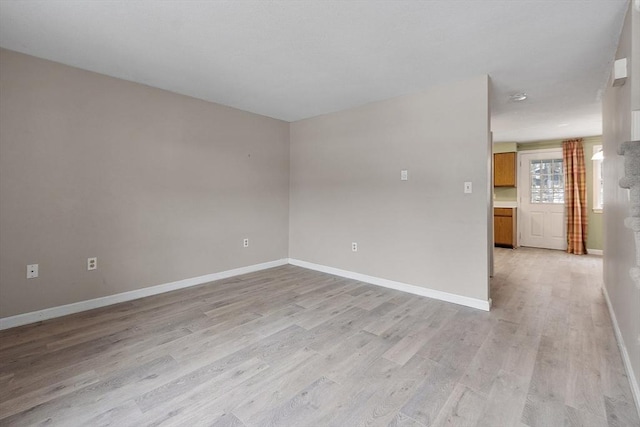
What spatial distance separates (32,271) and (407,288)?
3.61m

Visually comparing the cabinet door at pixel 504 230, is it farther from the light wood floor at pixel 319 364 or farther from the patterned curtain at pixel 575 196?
the light wood floor at pixel 319 364

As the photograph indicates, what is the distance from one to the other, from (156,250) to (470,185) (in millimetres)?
3426

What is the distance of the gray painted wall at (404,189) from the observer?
2.86m

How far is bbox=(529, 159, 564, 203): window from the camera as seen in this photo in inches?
233

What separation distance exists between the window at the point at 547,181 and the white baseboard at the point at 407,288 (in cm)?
465

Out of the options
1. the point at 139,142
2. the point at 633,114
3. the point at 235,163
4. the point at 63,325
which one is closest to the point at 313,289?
the point at 235,163

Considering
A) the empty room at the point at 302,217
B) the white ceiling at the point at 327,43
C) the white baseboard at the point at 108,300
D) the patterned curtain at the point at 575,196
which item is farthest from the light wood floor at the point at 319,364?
the patterned curtain at the point at 575,196

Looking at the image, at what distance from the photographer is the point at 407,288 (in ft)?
10.9

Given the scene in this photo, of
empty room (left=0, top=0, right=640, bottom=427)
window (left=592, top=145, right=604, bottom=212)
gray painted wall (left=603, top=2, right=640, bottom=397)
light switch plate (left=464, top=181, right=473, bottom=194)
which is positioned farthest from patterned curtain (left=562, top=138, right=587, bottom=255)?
light switch plate (left=464, top=181, right=473, bottom=194)

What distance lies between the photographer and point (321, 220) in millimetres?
4254

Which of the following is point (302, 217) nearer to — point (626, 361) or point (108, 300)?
point (108, 300)

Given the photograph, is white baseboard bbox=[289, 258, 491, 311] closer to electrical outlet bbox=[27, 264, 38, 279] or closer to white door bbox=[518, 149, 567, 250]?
electrical outlet bbox=[27, 264, 38, 279]

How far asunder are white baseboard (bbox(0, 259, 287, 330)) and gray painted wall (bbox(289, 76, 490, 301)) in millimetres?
1291

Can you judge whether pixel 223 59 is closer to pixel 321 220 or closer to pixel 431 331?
pixel 321 220
